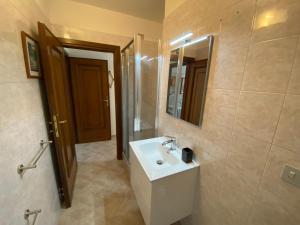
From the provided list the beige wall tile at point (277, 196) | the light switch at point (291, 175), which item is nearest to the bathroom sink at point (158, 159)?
the beige wall tile at point (277, 196)

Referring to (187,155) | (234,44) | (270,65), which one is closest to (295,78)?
(270,65)

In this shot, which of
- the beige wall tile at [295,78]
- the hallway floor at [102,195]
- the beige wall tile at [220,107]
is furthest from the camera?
the hallway floor at [102,195]

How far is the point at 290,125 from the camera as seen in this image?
1.97ft

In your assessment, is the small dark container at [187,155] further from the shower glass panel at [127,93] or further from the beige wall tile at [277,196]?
the shower glass panel at [127,93]

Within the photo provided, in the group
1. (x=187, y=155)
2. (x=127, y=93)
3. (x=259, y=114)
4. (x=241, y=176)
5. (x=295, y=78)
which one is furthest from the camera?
(x=127, y=93)

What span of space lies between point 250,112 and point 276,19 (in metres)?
0.45

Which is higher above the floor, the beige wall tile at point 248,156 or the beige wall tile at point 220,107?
the beige wall tile at point 220,107

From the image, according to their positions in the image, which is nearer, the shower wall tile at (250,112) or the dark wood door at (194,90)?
the shower wall tile at (250,112)

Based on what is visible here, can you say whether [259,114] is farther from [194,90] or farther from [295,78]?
[194,90]

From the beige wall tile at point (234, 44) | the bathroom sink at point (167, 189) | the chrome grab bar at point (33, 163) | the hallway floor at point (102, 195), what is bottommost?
the hallway floor at point (102, 195)

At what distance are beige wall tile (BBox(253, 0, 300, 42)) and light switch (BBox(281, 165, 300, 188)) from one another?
595 mm

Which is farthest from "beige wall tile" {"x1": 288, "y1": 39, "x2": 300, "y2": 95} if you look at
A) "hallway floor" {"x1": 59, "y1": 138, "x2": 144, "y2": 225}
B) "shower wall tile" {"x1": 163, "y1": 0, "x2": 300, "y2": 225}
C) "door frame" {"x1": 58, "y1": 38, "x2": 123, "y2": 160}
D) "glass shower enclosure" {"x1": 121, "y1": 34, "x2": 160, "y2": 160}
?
"door frame" {"x1": 58, "y1": 38, "x2": 123, "y2": 160}

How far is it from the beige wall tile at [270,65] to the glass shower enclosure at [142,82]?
3.60 feet

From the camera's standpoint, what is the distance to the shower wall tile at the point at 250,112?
1.98 feet
